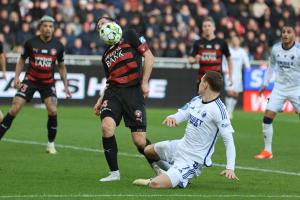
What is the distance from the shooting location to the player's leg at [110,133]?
1189 cm

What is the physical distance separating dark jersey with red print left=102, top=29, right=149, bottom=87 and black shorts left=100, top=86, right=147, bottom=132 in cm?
11

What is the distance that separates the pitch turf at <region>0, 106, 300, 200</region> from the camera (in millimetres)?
10831

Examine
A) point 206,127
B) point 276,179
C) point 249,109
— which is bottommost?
point 249,109

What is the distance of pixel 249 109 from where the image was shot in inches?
1171

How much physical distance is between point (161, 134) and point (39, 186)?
887 centimetres

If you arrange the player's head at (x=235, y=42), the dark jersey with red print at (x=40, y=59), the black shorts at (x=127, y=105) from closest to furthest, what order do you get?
the black shorts at (x=127, y=105) → the dark jersey with red print at (x=40, y=59) → the player's head at (x=235, y=42)

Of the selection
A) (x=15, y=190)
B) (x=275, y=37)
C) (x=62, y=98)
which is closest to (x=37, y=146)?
(x=15, y=190)

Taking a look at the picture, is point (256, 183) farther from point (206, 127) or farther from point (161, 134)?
point (161, 134)

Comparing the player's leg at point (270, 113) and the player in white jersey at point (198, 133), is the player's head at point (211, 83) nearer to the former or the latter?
the player in white jersey at point (198, 133)

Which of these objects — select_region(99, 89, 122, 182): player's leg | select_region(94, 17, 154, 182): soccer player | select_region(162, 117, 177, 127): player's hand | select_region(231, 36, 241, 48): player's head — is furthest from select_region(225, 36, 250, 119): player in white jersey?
select_region(162, 117, 177, 127): player's hand

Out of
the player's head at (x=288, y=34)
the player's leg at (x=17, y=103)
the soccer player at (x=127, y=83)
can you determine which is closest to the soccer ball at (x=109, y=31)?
the soccer player at (x=127, y=83)

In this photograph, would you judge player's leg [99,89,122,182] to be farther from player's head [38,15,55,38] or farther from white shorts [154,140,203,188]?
player's head [38,15,55,38]

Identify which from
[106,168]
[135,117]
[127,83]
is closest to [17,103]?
[106,168]

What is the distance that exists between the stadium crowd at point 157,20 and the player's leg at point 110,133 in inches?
624
